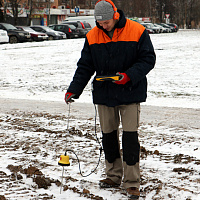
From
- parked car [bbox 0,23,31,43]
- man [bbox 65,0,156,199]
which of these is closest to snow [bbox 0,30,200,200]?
man [bbox 65,0,156,199]

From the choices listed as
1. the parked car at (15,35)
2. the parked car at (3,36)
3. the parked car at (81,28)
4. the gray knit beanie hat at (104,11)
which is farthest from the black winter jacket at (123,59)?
the parked car at (81,28)

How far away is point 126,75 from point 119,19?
498mm

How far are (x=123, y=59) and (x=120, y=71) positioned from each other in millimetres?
111

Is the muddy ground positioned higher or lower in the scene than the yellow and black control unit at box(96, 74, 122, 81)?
lower

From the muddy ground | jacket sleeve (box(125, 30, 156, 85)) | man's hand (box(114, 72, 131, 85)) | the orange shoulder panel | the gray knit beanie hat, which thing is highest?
the gray knit beanie hat

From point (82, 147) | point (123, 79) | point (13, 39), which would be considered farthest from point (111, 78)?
point (13, 39)

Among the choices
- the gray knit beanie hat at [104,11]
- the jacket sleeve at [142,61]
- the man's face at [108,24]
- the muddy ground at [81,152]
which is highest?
the gray knit beanie hat at [104,11]

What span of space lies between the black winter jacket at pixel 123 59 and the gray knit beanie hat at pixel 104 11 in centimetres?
11

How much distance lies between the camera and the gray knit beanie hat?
10.5 feet

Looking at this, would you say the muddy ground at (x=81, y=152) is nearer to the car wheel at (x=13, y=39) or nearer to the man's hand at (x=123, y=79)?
the man's hand at (x=123, y=79)

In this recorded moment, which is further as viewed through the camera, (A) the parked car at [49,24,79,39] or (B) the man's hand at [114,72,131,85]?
(A) the parked car at [49,24,79,39]

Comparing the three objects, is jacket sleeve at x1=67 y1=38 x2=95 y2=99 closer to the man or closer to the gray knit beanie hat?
the man

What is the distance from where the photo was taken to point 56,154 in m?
4.56

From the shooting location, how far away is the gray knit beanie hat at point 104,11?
3205 millimetres
